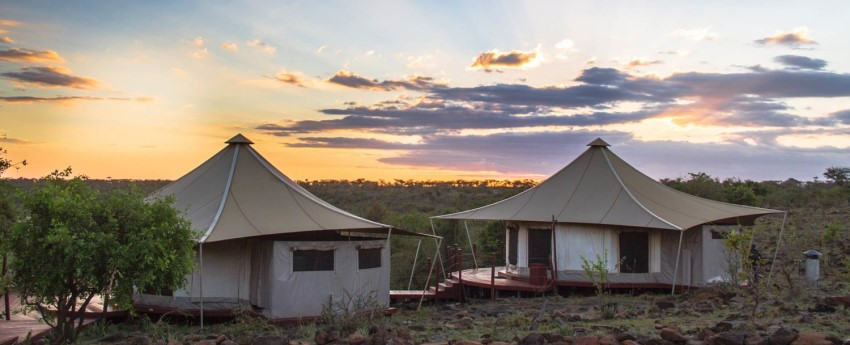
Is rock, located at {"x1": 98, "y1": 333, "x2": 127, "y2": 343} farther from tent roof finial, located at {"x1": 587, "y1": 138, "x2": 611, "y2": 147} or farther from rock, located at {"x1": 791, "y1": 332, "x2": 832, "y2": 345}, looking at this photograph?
tent roof finial, located at {"x1": 587, "y1": 138, "x2": 611, "y2": 147}

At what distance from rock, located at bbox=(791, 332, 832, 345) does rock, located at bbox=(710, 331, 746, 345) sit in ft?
1.82

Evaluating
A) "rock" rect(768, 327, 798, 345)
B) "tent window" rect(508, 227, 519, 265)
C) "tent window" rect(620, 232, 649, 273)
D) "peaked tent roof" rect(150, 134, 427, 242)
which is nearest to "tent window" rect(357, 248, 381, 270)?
"peaked tent roof" rect(150, 134, 427, 242)

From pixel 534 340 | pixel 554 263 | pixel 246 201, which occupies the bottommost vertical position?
pixel 534 340

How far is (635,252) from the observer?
2012 cm

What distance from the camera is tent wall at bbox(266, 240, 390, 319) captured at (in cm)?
1538

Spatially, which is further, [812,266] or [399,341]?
[812,266]

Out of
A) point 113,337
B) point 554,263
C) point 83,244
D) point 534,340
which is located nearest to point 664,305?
point 554,263

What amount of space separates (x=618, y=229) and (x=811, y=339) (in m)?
10.8

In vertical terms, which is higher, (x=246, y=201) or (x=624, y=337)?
(x=246, y=201)

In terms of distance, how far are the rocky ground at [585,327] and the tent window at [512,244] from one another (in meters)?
4.50

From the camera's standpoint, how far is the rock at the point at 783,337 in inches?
368

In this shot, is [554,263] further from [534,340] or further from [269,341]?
[269,341]

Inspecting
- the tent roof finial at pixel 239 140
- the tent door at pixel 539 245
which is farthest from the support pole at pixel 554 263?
the tent roof finial at pixel 239 140

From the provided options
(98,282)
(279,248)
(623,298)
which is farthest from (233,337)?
(623,298)
